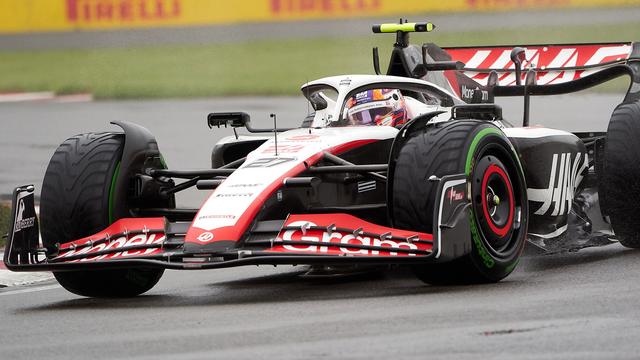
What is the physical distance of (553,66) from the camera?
41.5ft

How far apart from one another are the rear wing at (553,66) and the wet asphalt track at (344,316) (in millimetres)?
1577

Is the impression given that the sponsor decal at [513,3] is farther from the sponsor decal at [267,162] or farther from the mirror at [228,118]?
the sponsor decal at [267,162]

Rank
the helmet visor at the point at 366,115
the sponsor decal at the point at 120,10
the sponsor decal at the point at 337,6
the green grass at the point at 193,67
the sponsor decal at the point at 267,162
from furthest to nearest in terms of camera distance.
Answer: the green grass at the point at 193,67 < the sponsor decal at the point at 120,10 < the sponsor decal at the point at 337,6 < the helmet visor at the point at 366,115 < the sponsor decal at the point at 267,162

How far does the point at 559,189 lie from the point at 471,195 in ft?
5.04

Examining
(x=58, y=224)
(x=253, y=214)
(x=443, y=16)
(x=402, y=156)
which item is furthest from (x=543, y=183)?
(x=443, y=16)

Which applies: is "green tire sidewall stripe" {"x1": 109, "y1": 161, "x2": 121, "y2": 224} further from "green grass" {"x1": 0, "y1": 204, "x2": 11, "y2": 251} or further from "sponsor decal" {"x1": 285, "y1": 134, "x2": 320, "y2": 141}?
"green grass" {"x1": 0, "y1": 204, "x2": 11, "y2": 251}

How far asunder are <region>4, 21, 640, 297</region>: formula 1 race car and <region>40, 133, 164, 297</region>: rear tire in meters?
0.01

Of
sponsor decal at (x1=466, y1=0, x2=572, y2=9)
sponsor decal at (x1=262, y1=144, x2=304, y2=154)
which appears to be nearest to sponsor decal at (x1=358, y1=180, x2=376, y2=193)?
sponsor decal at (x1=262, y1=144, x2=304, y2=154)

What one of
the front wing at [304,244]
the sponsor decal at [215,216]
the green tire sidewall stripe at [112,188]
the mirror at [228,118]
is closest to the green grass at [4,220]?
the mirror at [228,118]

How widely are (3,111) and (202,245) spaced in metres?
11.1

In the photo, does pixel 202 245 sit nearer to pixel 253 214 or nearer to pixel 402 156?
pixel 253 214

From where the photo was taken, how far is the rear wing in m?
12.3

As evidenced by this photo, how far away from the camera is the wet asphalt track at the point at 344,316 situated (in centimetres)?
698

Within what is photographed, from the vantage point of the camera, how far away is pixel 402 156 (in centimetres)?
902
